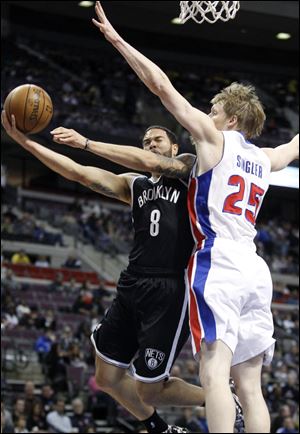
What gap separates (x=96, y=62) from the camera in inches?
1176

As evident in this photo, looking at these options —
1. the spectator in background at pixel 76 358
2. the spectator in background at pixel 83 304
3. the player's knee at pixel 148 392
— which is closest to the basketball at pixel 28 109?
the player's knee at pixel 148 392

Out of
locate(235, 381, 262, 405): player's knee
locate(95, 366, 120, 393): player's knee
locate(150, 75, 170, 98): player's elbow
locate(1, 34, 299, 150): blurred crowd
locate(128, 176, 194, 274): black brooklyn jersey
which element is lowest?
locate(95, 366, 120, 393): player's knee

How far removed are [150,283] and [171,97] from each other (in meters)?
1.45

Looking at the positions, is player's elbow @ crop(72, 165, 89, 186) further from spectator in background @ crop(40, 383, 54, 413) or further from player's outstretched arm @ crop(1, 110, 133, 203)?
spectator in background @ crop(40, 383, 54, 413)

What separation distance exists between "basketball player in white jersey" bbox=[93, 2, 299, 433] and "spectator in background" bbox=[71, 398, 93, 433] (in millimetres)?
10051

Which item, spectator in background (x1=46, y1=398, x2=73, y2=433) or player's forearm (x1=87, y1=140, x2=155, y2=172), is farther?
spectator in background (x1=46, y1=398, x2=73, y2=433)

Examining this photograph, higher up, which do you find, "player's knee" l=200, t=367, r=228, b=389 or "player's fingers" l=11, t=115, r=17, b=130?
"player's fingers" l=11, t=115, r=17, b=130

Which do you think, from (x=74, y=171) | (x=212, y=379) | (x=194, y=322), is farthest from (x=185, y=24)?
(x=212, y=379)

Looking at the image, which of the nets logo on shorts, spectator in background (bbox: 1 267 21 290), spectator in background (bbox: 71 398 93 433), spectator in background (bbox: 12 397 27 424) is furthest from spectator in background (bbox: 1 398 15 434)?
the nets logo on shorts

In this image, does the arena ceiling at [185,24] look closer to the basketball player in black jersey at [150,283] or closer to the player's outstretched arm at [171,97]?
the basketball player in black jersey at [150,283]

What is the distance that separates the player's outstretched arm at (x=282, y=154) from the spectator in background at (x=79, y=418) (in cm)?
1003

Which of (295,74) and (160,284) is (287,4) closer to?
(295,74)

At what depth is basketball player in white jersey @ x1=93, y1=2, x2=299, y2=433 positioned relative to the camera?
5.78 m

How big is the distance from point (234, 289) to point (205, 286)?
177 mm
